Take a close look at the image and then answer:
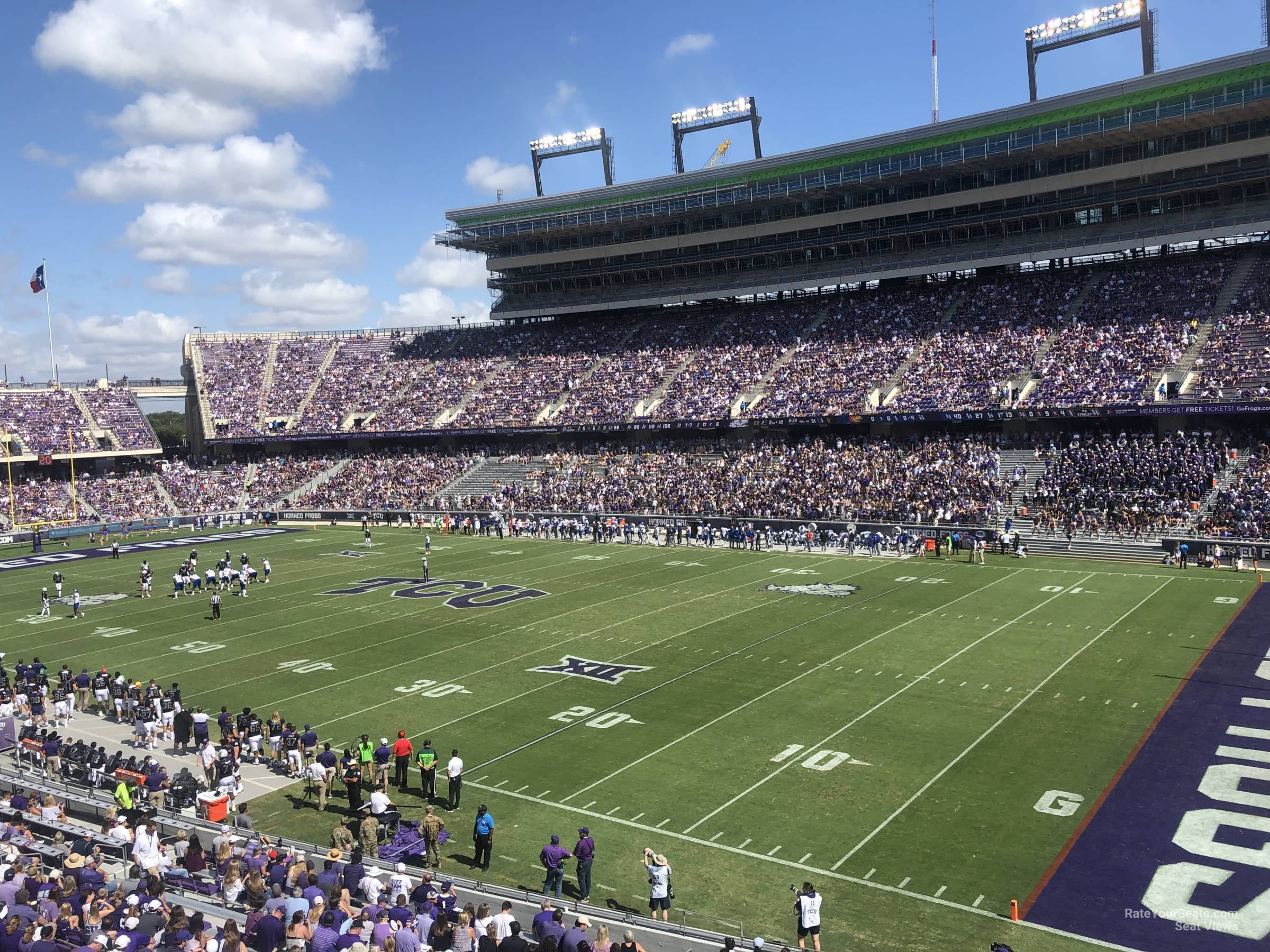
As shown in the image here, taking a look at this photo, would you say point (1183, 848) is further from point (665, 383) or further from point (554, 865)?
point (665, 383)

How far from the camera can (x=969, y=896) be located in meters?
12.8

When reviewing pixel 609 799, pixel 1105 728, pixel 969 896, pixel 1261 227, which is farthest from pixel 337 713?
pixel 1261 227

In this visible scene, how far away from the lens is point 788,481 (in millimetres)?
48500

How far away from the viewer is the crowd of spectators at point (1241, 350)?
135 ft

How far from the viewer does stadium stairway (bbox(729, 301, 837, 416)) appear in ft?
186

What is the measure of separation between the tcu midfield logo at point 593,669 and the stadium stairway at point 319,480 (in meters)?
46.7

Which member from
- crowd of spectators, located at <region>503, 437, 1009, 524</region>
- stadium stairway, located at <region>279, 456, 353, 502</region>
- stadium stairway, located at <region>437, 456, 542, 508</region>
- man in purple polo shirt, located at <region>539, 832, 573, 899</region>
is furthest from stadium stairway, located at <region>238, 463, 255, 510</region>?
man in purple polo shirt, located at <region>539, 832, 573, 899</region>

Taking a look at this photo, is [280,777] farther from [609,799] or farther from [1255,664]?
[1255,664]

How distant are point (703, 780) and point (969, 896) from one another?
539cm

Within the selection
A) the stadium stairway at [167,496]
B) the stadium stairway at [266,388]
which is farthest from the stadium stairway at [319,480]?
the stadium stairway at [266,388]

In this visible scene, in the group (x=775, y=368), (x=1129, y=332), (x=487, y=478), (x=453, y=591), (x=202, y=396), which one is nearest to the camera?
(x=453, y=591)

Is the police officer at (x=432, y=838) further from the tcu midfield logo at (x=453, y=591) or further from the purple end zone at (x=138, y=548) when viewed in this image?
the purple end zone at (x=138, y=548)

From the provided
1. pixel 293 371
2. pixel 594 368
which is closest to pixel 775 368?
pixel 594 368

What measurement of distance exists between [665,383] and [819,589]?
3118cm
